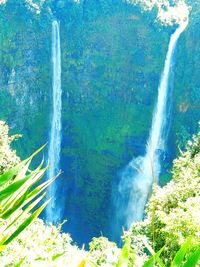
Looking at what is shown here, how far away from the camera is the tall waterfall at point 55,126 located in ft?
94.8

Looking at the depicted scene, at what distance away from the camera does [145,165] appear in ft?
95.1

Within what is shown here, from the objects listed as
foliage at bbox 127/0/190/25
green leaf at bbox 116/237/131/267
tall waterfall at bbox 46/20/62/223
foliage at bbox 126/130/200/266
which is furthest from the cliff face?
green leaf at bbox 116/237/131/267

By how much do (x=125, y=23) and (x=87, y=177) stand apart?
1137 cm

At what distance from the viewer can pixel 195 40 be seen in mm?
28078

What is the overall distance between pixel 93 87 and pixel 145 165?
6727 mm

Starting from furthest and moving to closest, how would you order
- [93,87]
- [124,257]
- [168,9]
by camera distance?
Result: 1. [93,87]
2. [168,9]
3. [124,257]

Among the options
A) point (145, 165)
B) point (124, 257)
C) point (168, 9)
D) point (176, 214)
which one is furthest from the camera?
point (168, 9)

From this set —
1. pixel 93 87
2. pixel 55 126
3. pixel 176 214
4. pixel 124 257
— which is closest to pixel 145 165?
pixel 93 87

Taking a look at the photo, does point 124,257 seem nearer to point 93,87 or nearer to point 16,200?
point 16,200

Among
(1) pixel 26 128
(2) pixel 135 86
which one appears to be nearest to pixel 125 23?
(2) pixel 135 86

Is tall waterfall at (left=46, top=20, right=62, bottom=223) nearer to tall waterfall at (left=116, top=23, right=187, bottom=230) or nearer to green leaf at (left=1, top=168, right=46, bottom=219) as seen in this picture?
tall waterfall at (left=116, top=23, right=187, bottom=230)

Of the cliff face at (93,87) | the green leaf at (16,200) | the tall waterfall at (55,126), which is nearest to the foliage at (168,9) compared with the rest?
the cliff face at (93,87)

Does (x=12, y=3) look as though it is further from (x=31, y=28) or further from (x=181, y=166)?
(x=181, y=166)

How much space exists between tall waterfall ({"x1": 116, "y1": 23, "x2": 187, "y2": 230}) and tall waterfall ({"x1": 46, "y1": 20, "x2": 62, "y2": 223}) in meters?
4.61
